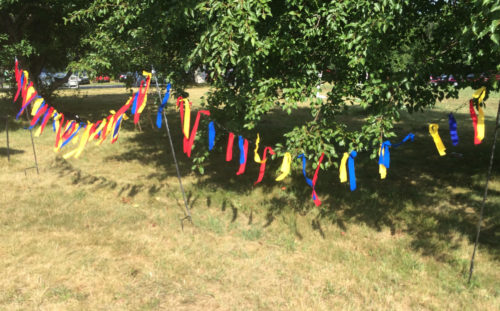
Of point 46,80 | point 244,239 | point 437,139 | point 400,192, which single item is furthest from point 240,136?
point 46,80

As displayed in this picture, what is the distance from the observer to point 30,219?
6574mm

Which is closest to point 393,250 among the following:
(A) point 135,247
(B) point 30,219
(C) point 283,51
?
(C) point 283,51

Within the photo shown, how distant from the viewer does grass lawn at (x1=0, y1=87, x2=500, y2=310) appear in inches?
177

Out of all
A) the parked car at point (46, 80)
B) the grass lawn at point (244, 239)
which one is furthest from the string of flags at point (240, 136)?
the parked car at point (46, 80)

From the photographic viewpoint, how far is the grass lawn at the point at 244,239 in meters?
4.50

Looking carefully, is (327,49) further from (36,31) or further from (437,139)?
(36,31)

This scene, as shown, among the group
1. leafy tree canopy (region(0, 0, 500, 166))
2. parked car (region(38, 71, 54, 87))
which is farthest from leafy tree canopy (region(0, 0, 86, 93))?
leafy tree canopy (region(0, 0, 500, 166))

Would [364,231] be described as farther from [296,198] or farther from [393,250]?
[296,198]

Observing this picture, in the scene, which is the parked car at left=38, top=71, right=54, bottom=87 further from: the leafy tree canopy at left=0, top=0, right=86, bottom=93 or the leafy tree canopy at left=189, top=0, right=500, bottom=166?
the leafy tree canopy at left=189, top=0, right=500, bottom=166

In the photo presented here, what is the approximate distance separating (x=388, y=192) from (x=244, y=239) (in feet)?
11.4

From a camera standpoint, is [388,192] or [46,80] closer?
[388,192]

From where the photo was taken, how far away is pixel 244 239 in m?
5.95

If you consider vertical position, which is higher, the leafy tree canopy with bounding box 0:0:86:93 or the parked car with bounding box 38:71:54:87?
the leafy tree canopy with bounding box 0:0:86:93

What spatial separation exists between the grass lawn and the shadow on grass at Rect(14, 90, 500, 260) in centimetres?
3
